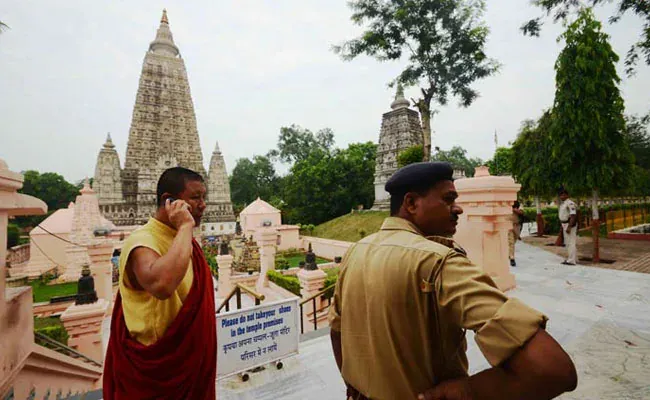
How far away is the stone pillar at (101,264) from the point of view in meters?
7.25

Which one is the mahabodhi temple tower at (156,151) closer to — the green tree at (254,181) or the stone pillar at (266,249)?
the green tree at (254,181)

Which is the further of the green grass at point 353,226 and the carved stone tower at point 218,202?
the carved stone tower at point 218,202

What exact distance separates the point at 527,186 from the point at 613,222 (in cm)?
400

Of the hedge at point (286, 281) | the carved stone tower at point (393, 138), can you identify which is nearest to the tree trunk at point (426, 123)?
the hedge at point (286, 281)

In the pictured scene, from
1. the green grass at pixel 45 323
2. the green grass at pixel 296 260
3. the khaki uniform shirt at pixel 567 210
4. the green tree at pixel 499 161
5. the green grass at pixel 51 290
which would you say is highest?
the green tree at pixel 499 161

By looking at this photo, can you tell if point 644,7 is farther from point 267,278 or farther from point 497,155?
point 497,155

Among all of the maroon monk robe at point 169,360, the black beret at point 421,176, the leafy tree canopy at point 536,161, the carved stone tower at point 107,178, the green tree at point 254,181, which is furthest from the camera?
the green tree at point 254,181

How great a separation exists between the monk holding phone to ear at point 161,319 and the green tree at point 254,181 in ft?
163

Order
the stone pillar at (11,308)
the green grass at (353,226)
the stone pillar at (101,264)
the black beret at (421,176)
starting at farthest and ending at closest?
the green grass at (353,226)
the stone pillar at (101,264)
the stone pillar at (11,308)
the black beret at (421,176)

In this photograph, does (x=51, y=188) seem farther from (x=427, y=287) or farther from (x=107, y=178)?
(x=427, y=287)

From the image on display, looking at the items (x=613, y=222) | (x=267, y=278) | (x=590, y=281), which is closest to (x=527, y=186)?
(x=613, y=222)

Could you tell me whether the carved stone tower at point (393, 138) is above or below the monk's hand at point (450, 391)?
above

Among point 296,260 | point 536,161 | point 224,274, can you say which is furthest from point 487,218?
point 296,260

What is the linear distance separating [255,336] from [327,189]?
28489 millimetres
